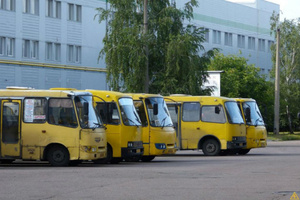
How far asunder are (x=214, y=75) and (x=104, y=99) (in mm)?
24246

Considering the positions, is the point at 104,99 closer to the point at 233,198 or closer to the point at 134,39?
the point at 233,198

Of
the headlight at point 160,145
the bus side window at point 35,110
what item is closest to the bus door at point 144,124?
the headlight at point 160,145

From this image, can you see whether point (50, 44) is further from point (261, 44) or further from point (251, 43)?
point (261, 44)

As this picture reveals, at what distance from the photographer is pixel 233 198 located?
14.2 metres

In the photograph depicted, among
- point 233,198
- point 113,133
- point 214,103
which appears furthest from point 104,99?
point 233,198

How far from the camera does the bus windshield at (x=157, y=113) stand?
2886 cm

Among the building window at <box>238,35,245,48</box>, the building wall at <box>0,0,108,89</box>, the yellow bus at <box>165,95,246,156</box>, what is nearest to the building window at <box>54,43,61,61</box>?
the building wall at <box>0,0,108,89</box>

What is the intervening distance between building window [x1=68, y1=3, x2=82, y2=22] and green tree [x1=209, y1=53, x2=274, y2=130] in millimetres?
15553

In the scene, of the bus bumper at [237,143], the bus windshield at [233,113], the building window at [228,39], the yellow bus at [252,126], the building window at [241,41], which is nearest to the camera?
the bus bumper at [237,143]

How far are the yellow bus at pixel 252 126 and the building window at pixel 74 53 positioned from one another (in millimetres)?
25881

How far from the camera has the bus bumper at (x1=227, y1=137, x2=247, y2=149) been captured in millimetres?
33509

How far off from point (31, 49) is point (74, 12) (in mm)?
5585

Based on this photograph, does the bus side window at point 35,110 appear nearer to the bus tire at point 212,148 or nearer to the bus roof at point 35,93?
the bus roof at point 35,93

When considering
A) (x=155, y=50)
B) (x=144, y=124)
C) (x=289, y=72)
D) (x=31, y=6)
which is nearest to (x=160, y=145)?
(x=144, y=124)
